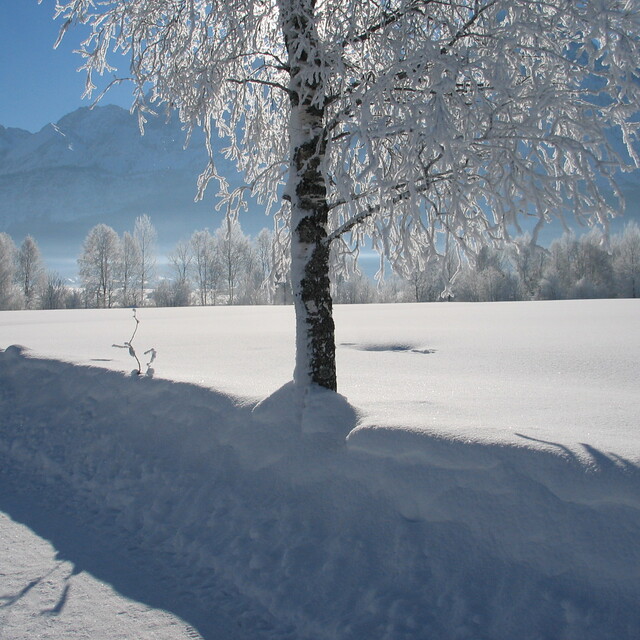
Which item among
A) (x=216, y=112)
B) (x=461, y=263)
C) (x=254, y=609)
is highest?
(x=216, y=112)

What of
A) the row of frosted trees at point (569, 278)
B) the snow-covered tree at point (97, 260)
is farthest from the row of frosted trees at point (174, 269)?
the row of frosted trees at point (569, 278)

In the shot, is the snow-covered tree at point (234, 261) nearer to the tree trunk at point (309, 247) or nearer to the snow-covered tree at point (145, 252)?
the snow-covered tree at point (145, 252)

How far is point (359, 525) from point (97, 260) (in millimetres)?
48890

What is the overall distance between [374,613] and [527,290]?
4977cm

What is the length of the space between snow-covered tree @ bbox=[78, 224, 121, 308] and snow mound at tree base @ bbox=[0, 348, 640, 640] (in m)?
45.9

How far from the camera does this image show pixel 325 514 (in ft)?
10.7

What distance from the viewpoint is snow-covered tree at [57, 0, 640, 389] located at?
134 inches

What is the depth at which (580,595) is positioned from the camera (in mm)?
2314

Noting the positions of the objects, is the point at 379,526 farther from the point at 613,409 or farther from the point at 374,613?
the point at 613,409

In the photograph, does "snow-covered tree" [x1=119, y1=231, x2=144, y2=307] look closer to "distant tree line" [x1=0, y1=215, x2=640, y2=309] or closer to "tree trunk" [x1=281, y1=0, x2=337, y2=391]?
"distant tree line" [x1=0, y1=215, x2=640, y2=309]

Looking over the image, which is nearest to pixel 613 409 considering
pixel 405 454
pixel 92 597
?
pixel 405 454

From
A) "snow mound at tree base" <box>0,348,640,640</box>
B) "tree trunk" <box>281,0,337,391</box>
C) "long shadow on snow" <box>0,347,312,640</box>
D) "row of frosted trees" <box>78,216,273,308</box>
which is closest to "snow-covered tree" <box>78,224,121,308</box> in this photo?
"row of frosted trees" <box>78,216,273,308</box>

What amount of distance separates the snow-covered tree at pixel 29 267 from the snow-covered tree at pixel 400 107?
5051 centimetres

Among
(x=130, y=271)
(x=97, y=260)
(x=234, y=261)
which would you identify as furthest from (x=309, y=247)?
(x=234, y=261)
